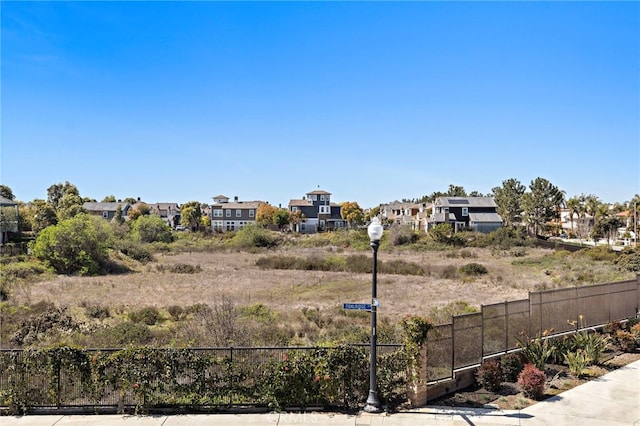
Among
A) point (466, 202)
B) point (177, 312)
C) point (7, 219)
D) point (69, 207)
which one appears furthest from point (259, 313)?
point (69, 207)

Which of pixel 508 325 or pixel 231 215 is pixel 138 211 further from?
pixel 508 325

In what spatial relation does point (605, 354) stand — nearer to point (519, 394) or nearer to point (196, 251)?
point (519, 394)

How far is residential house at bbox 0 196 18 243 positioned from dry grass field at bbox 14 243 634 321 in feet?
87.8

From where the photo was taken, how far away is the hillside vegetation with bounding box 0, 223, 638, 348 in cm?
1830

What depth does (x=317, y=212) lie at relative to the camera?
104 meters

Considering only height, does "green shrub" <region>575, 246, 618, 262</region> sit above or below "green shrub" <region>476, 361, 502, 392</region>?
above

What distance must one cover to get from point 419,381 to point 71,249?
122 feet

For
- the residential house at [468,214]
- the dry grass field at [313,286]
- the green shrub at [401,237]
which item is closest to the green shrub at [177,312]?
the dry grass field at [313,286]

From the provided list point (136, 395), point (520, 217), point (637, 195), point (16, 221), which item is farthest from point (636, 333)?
point (637, 195)

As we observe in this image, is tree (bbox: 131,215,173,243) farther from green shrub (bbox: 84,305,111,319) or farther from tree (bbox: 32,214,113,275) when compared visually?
green shrub (bbox: 84,305,111,319)

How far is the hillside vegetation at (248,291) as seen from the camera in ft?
60.0

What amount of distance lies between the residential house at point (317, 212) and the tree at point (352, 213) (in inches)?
84.0

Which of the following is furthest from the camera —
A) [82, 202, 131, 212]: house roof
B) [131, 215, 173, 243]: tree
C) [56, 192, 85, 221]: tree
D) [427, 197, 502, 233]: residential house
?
[82, 202, 131, 212]: house roof

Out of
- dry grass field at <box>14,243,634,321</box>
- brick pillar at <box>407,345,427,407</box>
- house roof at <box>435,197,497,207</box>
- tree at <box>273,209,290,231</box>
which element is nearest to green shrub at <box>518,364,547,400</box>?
brick pillar at <box>407,345,427,407</box>
